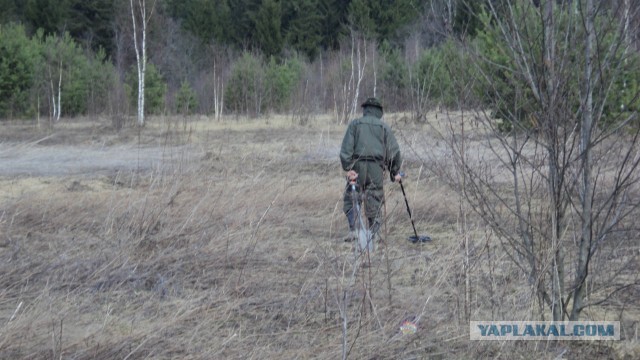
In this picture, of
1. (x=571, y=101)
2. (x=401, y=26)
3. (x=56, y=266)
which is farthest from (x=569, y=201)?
(x=401, y=26)

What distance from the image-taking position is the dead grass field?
4051mm

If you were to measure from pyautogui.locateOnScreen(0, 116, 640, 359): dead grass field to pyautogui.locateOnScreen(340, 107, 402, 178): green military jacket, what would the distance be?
0.81 m

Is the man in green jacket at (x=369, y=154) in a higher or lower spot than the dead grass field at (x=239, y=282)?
higher

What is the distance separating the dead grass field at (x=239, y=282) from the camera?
159 inches

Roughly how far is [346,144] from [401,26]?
34633 mm

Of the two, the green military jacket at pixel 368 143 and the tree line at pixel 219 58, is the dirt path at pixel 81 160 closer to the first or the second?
the tree line at pixel 219 58

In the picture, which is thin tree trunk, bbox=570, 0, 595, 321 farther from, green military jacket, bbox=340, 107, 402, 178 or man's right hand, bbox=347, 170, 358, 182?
green military jacket, bbox=340, 107, 402, 178

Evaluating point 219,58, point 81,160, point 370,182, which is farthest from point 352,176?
point 219,58

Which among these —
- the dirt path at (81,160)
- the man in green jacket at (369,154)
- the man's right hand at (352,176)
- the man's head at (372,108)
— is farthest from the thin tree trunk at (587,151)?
the dirt path at (81,160)

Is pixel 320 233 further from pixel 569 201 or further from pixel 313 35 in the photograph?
pixel 313 35

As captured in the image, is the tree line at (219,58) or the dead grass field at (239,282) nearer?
the dead grass field at (239,282)

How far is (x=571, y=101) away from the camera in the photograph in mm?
3838

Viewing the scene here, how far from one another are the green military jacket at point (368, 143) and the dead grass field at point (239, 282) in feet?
2.65

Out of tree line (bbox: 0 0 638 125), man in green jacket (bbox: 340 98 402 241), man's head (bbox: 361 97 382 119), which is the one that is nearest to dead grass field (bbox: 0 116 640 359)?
man in green jacket (bbox: 340 98 402 241)
